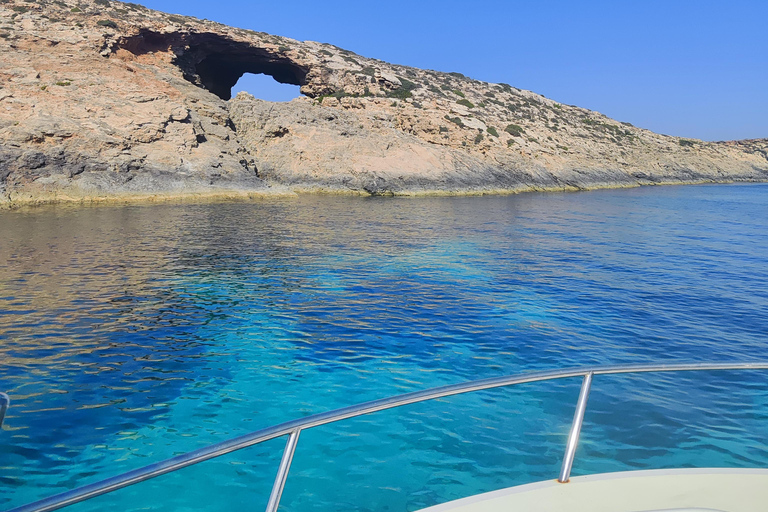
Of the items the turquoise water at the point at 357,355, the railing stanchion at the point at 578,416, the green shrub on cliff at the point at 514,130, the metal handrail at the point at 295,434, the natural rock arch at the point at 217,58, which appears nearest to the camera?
the metal handrail at the point at 295,434

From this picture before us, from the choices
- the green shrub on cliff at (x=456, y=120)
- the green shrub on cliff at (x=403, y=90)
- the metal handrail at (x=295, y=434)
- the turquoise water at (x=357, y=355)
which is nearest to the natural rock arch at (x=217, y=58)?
the green shrub on cliff at (x=403, y=90)

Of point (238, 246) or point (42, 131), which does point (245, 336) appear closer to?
point (238, 246)

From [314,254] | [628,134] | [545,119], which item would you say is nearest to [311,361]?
[314,254]

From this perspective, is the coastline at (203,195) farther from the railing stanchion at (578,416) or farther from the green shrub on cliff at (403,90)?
the railing stanchion at (578,416)

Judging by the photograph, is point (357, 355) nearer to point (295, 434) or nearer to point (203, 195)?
point (295, 434)

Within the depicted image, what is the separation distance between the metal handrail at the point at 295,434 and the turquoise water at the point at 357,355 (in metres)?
1.20

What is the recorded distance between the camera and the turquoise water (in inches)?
210

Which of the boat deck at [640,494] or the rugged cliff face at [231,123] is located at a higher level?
the rugged cliff face at [231,123]

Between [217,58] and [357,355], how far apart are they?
53.2 metres

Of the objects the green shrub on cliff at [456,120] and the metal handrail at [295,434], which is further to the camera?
the green shrub on cliff at [456,120]

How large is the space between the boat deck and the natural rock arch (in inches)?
1923

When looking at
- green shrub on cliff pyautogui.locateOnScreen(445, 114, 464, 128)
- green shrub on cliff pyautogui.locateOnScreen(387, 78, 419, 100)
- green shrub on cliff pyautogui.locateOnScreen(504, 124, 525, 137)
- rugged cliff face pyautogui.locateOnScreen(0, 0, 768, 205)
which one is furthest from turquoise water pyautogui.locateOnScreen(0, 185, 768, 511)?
green shrub on cliff pyautogui.locateOnScreen(387, 78, 419, 100)

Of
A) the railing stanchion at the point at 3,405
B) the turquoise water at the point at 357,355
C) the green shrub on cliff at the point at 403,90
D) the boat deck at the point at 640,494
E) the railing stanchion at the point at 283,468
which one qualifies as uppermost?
the green shrub on cliff at the point at 403,90

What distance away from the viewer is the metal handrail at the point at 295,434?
5.85ft
